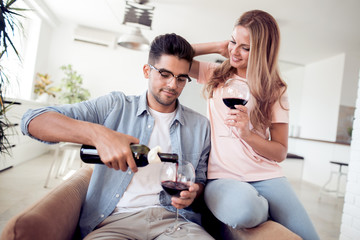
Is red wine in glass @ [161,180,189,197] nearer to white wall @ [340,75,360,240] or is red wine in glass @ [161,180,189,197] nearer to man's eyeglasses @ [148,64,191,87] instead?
man's eyeglasses @ [148,64,191,87]

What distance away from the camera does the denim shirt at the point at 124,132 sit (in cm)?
122

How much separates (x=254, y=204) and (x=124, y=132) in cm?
70

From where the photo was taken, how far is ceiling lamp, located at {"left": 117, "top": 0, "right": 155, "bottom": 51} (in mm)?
4329

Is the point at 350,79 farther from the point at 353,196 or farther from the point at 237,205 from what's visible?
the point at 237,205

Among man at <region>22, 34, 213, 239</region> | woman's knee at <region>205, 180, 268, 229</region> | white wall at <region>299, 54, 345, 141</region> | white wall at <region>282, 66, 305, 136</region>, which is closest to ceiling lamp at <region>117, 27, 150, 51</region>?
man at <region>22, 34, 213, 239</region>

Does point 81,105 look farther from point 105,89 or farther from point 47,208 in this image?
point 105,89

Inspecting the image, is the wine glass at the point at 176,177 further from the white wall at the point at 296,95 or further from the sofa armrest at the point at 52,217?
the white wall at the point at 296,95

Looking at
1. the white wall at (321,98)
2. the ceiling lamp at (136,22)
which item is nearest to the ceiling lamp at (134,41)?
the ceiling lamp at (136,22)

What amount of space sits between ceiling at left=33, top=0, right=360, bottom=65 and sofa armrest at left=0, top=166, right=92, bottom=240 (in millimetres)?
4114

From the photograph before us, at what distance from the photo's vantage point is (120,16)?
5738mm

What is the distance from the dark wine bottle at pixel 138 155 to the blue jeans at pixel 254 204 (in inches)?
12.3

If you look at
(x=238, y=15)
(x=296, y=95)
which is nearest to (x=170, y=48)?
(x=238, y=15)

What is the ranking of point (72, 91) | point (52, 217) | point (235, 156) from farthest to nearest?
point (72, 91) < point (235, 156) < point (52, 217)

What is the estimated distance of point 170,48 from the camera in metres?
1.44
